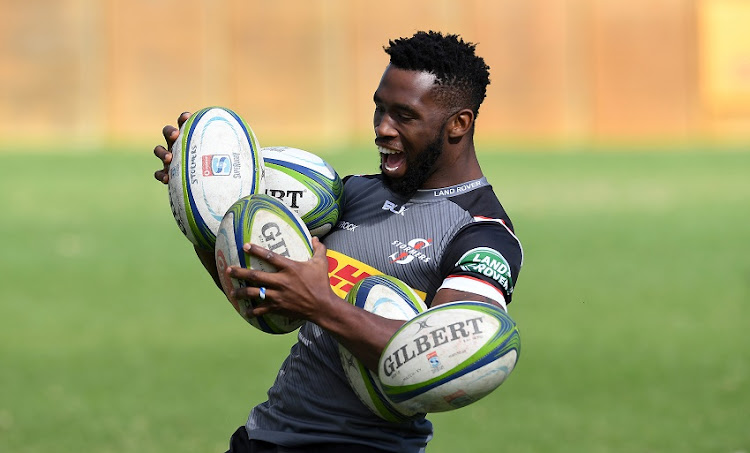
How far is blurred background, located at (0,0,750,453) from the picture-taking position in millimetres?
9398

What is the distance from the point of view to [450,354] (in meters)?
3.88

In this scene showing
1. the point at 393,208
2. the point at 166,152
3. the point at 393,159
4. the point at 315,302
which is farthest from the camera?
the point at 166,152

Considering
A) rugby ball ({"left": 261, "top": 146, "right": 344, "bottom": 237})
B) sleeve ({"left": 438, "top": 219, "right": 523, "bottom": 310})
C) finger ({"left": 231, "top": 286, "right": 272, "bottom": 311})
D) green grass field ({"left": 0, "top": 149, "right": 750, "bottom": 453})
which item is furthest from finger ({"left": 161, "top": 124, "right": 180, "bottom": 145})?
green grass field ({"left": 0, "top": 149, "right": 750, "bottom": 453})

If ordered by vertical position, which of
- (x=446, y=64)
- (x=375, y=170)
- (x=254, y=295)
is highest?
(x=446, y=64)

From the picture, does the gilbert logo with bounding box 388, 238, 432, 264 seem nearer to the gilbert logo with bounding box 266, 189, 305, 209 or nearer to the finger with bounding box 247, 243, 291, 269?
the gilbert logo with bounding box 266, 189, 305, 209

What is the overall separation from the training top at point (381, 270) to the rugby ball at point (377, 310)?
154 mm

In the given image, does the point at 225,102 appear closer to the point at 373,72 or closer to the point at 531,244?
the point at 373,72

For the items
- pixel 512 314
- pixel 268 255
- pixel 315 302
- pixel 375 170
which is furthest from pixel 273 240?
pixel 375 170

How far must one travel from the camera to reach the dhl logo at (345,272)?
14.6 ft

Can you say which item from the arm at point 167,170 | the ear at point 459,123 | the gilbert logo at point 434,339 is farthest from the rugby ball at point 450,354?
the arm at point 167,170

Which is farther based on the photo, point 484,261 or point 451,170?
point 451,170

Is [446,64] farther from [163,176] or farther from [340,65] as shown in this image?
[340,65]

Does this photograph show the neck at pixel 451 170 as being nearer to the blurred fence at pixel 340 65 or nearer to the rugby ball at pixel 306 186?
the rugby ball at pixel 306 186

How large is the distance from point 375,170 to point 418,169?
17.6m
